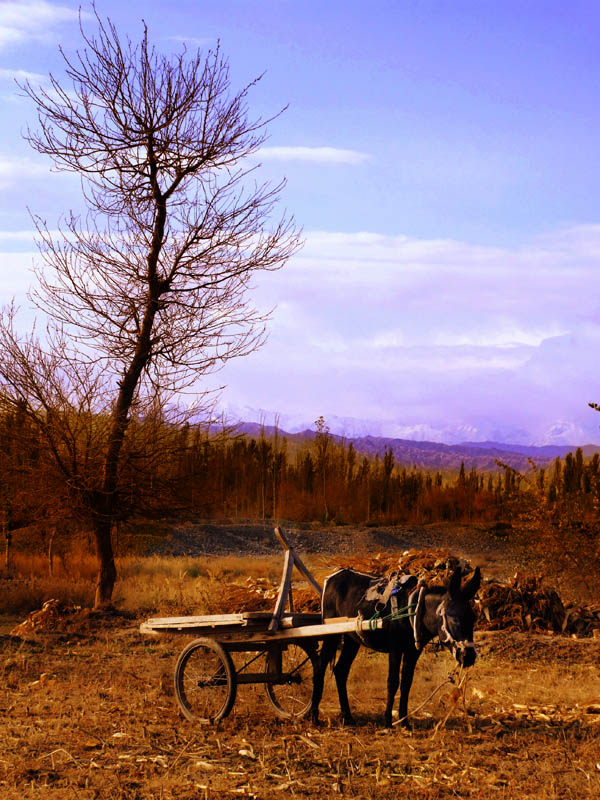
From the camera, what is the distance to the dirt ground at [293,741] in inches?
232

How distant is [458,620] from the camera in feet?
21.7

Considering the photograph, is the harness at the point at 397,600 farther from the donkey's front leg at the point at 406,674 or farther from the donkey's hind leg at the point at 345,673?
the donkey's hind leg at the point at 345,673

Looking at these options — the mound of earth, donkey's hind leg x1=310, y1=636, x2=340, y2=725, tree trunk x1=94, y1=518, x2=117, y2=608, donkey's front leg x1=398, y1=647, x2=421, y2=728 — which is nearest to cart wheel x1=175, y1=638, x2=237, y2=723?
donkey's hind leg x1=310, y1=636, x2=340, y2=725

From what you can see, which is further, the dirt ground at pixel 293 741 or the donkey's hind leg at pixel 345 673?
the donkey's hind leg at pixel 345 673

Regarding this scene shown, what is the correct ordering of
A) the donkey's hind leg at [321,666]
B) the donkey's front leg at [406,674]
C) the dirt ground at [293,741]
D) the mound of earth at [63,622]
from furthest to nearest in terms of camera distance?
the mound of earth at [63,622]
the donkey's hind leg at [321,666]
the donkey's front leg at [406,674]
the dirt ground at [293,741]

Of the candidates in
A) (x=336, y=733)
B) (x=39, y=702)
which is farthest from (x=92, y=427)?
(x=336, y=733)

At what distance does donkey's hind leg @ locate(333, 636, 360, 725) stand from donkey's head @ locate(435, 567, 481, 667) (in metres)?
1.01

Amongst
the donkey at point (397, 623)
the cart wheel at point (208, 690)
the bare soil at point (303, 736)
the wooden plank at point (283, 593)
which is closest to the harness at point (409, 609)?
the donkey at point (397, 623)

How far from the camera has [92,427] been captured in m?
14.5

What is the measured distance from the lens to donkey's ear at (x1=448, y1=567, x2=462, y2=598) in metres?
6.67

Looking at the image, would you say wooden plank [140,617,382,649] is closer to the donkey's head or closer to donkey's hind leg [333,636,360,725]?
donkey's hind leg [333,636,360,725]

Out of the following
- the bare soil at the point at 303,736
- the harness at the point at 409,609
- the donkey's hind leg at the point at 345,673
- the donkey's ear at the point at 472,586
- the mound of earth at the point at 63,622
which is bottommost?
the mound of earth at the point at 63,622

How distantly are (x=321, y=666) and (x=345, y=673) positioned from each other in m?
0.21

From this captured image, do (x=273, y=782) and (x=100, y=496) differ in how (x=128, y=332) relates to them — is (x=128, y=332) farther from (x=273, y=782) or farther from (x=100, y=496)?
(x=273, y=782)
